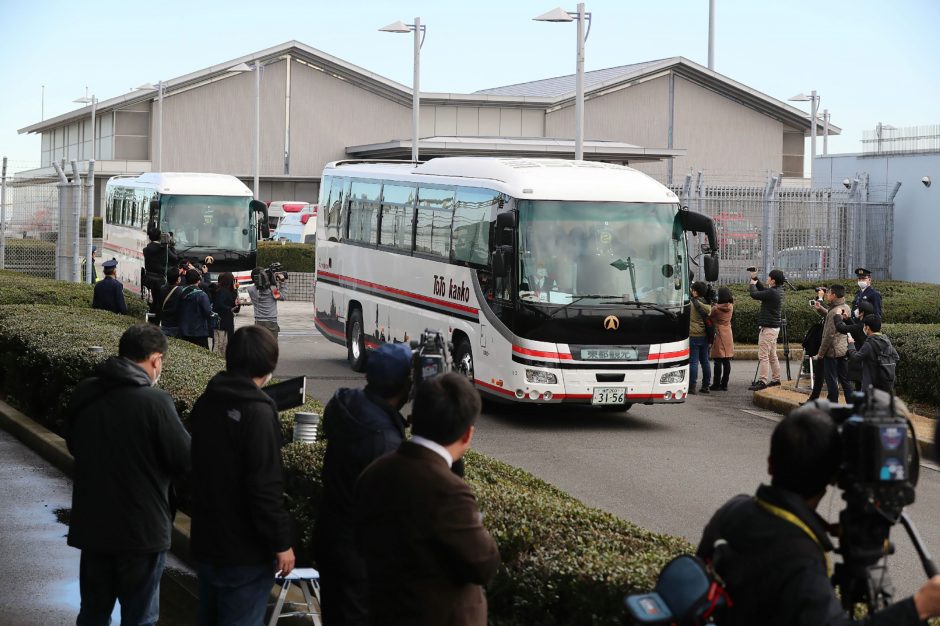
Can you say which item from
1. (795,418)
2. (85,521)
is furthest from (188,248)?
(795,418)

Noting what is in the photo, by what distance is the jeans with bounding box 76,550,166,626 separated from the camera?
5.80 metres

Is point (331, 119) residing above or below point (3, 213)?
above

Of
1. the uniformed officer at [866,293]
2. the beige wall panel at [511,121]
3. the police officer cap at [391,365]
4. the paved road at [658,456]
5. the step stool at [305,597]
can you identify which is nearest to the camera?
the police officer cap at [391,365]

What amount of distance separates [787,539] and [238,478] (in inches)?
99.3

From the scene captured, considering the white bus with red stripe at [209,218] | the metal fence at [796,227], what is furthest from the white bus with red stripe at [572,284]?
the white bus with red stripe at [209,218]

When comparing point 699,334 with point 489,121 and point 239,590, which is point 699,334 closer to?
point 239,590

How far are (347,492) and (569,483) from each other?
765cm

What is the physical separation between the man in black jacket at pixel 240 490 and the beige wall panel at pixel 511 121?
56.9m

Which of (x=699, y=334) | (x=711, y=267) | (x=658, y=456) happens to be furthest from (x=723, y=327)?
(x=658, y=456)

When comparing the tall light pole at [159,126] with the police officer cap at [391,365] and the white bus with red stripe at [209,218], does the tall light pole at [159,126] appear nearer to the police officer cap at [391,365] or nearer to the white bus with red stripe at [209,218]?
the white bus with red stripe at [209,218]

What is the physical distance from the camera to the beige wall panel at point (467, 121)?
6209 centimetres

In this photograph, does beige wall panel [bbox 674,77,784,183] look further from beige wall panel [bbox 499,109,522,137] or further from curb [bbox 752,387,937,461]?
curb [bbox 752,387,937,461]

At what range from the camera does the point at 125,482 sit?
18.9ft

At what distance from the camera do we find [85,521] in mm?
5773
